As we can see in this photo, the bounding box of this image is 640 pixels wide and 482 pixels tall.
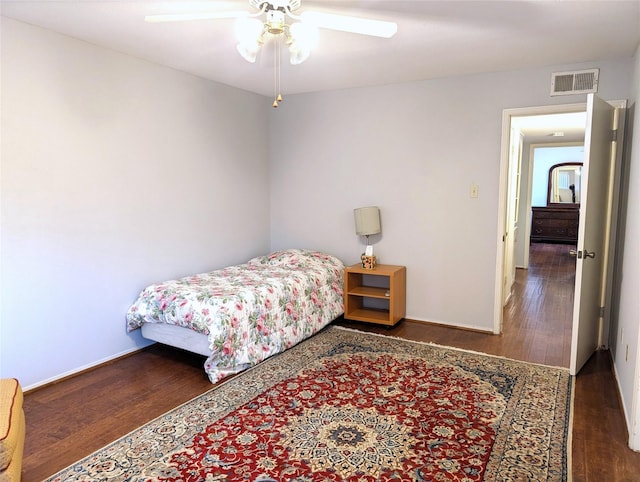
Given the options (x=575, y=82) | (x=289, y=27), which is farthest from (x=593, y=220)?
(x=289, y=27)

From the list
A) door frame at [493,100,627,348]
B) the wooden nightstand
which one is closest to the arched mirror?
door frame at [493,100,627,348]

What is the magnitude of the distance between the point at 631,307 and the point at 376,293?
211 centimetres

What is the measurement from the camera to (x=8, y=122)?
8.77 feet

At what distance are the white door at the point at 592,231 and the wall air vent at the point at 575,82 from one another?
0.27 m

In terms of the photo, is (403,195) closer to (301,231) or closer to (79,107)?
(301,231)

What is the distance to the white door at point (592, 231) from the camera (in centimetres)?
288

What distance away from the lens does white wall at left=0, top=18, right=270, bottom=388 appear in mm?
2744

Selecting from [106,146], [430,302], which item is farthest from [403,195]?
[106,146]

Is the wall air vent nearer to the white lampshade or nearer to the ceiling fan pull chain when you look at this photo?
the white lampshade

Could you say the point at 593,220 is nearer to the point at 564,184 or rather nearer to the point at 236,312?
the point at 236,312

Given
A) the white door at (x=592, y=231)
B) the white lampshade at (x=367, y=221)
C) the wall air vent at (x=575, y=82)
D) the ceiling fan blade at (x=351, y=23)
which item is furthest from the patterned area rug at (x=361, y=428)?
the wall air vent at (x=575, y=82)

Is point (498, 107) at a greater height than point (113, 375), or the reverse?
point (498, 107)

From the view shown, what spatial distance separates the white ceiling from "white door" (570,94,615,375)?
1.61 feet

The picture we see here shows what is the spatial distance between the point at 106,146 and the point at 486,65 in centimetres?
304
